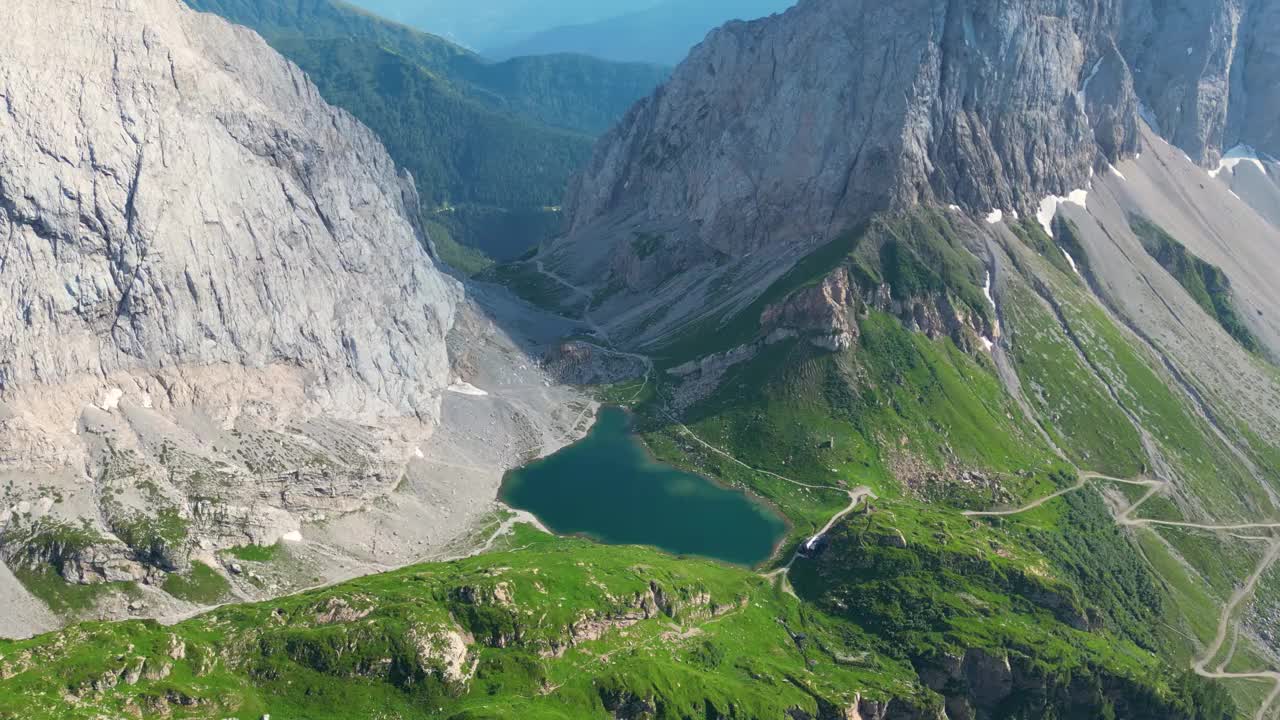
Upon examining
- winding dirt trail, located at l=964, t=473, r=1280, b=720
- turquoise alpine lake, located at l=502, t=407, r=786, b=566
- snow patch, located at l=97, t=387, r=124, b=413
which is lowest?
winding dirt trail, located at l=964, t=473, r=1280, b=720

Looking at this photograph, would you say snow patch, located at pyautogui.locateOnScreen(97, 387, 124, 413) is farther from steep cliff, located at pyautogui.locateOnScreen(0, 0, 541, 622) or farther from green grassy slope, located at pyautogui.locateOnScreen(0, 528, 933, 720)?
A: green grassy slope, located at pyautogui.locateOnScreen(0, 528, 933, 720)

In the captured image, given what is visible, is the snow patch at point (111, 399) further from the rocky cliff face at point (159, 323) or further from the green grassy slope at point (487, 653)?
the green grassy slope at point (487, 653)

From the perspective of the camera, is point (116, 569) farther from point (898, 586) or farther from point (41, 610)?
point (898, 586)

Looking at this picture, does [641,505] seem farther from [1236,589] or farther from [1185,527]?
[1236,589]

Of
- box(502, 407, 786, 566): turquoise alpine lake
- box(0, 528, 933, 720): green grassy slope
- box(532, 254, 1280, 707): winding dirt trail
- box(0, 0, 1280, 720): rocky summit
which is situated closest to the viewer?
box(0, 528, 933, 720): green grassy slope

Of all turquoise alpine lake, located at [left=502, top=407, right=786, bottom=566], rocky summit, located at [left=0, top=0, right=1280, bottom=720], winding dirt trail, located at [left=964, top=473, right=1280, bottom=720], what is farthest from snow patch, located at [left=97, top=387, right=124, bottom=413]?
winding dirt trail, located at [left=964, top=473, right=1280, bottom=720]

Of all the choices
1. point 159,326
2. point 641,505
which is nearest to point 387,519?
point 641,505

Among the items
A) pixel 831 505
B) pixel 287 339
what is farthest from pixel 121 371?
pixel 831 505
